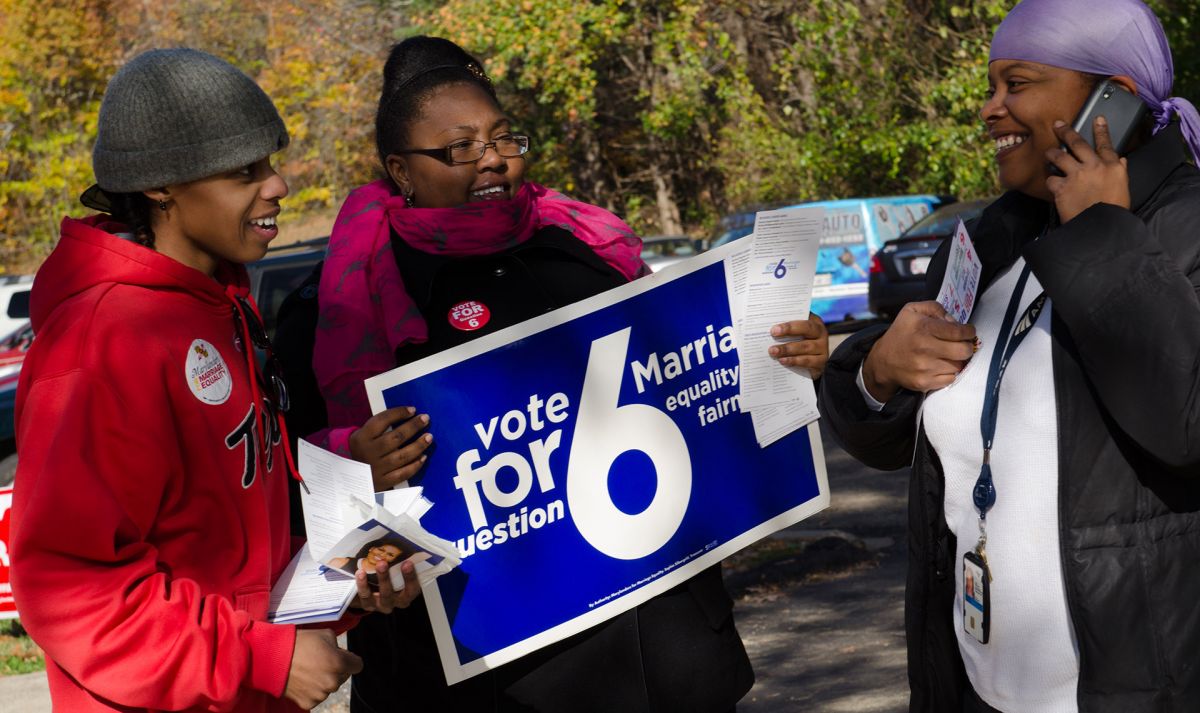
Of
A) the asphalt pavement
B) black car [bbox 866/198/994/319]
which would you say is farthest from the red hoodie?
black car [bbox 866/198/994/319]

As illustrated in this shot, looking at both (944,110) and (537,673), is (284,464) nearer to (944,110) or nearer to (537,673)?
(537,673)

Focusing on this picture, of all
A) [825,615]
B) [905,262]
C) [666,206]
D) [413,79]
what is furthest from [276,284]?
[666,206]

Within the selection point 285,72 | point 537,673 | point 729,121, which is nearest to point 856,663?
point 537,673

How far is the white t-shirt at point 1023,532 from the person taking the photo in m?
2.36

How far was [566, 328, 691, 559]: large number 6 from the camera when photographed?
295 cm

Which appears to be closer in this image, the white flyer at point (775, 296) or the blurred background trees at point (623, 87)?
the white flyer at point (775, 296)

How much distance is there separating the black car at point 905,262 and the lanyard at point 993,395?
13811 mm

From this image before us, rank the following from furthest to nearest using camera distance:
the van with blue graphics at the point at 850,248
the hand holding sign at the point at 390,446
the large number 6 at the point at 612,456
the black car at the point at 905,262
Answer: the van with blue graphics at the point at 850,248 < the black car at the point at 905,262 < the large number 6 at the point at 612,456 < the hand holding sign at the point at 390,446

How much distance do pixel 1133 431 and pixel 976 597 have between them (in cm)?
43

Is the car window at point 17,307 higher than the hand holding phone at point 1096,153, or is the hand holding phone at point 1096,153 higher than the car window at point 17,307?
the hand holding phone at point 1096,153

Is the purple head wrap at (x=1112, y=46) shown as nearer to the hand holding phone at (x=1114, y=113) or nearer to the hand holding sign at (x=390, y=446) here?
the hand holding phone at (x=1114, y=113)

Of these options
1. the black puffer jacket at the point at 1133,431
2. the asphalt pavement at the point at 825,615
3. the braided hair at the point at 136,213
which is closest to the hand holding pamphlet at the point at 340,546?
the braided hair at the point at 136,213

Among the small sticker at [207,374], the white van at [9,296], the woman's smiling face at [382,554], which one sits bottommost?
the white van at [9,296]

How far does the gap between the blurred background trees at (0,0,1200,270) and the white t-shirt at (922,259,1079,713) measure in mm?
16976
